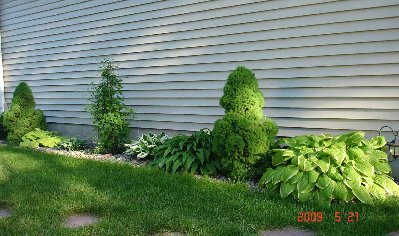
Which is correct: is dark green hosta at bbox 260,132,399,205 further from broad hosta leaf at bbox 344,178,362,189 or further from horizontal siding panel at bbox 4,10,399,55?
horizontal siding panel at bbox 4,10,399,55

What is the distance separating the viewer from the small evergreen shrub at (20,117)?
8.05 meters

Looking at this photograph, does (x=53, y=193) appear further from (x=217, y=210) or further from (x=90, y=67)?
(x=90, y=67)

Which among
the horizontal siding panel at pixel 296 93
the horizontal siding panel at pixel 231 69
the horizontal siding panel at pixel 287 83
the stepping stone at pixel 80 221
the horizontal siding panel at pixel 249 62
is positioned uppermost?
the horizontal siding panel at pixel 249 62

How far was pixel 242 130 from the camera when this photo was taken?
4582mm

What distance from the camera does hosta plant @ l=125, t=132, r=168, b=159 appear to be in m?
6.09

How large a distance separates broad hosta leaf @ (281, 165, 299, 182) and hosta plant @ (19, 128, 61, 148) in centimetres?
491

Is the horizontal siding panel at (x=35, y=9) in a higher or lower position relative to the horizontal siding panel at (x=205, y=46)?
higher

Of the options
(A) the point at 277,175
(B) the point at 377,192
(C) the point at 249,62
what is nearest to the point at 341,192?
(B) the point at 377,192

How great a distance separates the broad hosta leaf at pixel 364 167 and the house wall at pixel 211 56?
0.96m

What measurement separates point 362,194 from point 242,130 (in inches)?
53.7

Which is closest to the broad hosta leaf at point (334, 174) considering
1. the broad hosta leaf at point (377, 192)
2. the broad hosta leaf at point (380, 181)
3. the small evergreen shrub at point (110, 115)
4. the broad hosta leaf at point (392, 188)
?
the broad hosta leaf at point (377, 192)

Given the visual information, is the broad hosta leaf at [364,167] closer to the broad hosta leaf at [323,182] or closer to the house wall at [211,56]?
the broad hosta leaf at [323,182]
